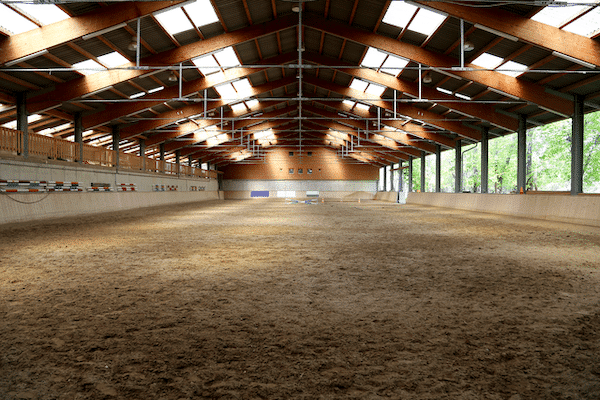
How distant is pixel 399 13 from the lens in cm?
1738

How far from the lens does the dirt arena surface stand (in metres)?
2.63

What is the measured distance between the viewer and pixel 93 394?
8.20 ft

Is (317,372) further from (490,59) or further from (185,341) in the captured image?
(490,59)

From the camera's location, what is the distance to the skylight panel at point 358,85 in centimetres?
2718

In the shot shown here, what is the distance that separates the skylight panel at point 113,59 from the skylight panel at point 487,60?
56.0 ft

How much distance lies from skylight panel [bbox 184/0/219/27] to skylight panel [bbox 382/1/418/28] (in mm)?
7662

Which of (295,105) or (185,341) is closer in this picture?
(185,341)

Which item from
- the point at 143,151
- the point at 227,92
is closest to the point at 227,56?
the point at 227,92

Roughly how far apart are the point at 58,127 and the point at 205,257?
31.7m

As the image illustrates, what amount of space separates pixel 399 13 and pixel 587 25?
6.85m

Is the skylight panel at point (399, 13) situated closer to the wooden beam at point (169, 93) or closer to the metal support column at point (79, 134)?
the wooden beam at point (169, 93)

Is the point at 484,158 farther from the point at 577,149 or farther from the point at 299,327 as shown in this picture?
the point at 299,327

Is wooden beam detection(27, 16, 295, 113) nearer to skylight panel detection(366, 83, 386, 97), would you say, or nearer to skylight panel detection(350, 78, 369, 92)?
skylight panel detection(350, 78, 369, 92)

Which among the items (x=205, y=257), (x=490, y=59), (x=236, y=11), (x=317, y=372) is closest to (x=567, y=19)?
(x=490, y=59)
